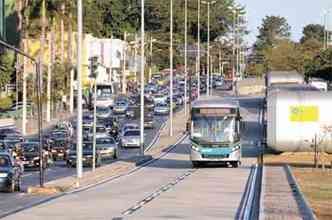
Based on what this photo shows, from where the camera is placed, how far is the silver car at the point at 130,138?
82.6 m

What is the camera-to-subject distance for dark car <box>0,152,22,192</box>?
4019 cm

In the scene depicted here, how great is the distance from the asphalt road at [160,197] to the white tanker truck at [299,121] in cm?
254

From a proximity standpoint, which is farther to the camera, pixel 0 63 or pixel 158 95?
pixel 158 95

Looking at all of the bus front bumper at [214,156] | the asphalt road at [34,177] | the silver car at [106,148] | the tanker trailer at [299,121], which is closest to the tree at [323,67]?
the asphalt road at [34,177]

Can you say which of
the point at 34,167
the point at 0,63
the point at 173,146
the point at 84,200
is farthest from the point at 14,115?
the point at 84,200

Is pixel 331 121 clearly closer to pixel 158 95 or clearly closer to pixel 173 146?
pixel 173 146

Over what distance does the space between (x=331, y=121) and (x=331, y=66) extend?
6759 cm

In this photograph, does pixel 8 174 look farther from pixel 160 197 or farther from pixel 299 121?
pixel 299 121

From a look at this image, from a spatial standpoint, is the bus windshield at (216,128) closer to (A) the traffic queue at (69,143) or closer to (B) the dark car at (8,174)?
(A) the traffic queue at (69,143)

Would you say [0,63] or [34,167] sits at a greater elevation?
[0,63]

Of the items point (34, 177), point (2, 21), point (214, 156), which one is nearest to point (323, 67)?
point (214, 156)

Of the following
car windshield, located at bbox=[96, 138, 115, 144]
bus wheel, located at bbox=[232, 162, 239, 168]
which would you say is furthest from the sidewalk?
bus wheel, located at bbox=[232, 162, 239, 168]

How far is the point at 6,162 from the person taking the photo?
1635 inches

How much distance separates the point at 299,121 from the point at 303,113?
1.71ft
